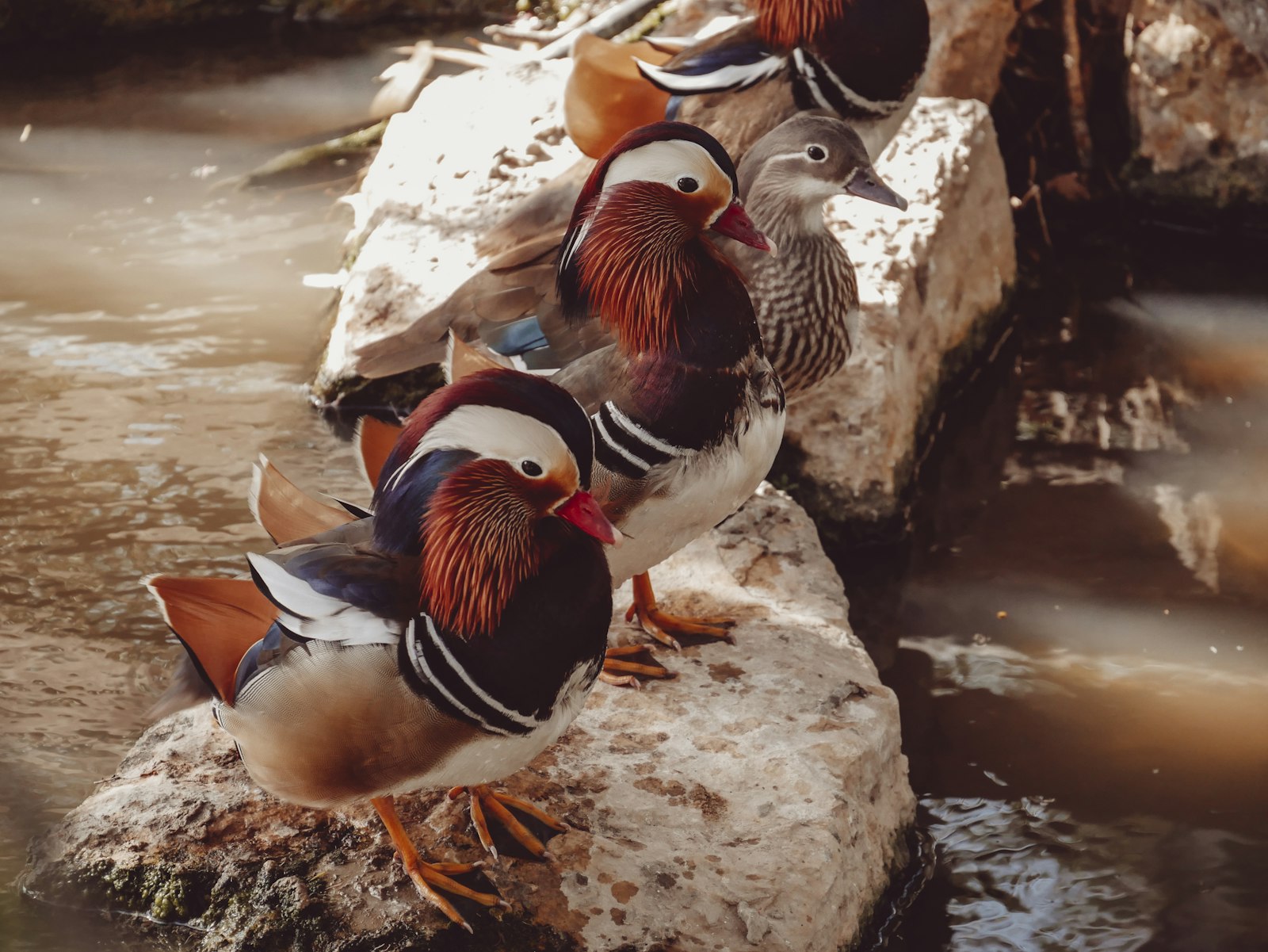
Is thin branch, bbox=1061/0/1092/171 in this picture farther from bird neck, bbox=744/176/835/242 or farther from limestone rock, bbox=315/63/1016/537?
bird neck, bbox=744/176/835/242

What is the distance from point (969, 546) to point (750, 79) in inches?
54.7

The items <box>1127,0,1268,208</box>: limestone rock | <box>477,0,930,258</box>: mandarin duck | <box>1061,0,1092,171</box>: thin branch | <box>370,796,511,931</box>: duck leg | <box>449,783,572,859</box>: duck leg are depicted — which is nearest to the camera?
<box>370,796,511,931</box>: duck leg

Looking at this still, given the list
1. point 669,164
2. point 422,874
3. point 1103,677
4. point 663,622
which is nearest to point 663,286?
point 669,164

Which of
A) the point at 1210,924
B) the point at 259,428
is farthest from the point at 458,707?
the point at 259,428

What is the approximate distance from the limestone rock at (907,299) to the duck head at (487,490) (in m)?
1.81

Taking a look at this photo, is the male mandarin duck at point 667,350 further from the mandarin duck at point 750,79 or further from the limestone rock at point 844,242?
the limestone rock at point 844,242

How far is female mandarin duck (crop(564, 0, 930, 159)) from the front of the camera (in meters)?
3.29

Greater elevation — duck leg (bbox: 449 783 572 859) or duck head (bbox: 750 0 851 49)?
duck head (bbox: 750 0 851 49)

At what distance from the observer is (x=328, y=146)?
6066mm

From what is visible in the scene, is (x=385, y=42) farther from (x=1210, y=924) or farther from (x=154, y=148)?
(x=1210, y=924)

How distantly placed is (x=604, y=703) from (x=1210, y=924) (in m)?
1.21

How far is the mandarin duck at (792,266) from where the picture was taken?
9.68 feet

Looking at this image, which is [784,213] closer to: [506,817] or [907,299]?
[907,299]

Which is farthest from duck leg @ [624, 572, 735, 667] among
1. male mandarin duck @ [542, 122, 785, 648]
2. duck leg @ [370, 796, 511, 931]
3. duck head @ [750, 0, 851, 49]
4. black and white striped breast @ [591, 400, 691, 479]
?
duck head @ [750, 0, 851, 49]
